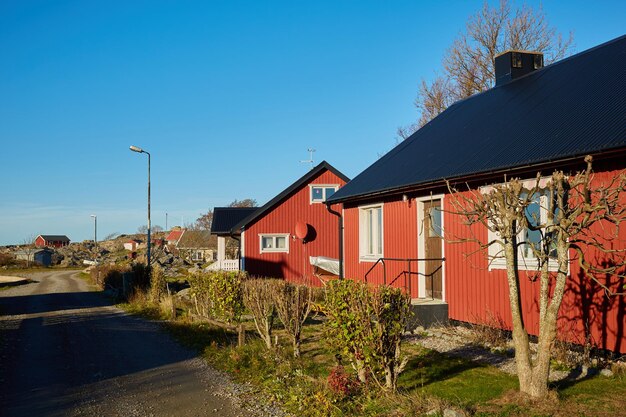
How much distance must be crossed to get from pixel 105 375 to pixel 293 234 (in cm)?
2045

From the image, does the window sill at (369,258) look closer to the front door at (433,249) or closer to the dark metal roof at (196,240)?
the front door at (433,249)

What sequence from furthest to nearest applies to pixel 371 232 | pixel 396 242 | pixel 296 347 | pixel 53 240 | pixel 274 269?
pixel 53 240, pixel 274 269, pixel 371 232, pixel 396 242, pixel 296 347

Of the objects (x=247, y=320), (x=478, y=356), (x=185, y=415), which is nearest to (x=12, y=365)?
(x=185, y=415)

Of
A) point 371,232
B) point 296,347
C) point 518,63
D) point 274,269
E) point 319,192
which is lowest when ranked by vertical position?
point 296,347

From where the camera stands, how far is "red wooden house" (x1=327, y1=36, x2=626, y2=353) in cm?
905

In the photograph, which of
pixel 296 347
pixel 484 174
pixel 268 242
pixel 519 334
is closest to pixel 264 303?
pixel 296 347

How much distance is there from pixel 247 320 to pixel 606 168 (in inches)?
380

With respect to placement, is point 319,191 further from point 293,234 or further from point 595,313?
point 595,313

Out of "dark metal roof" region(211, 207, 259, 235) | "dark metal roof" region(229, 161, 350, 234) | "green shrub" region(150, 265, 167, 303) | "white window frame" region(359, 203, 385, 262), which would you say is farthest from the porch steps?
"dark metal roof" region(211, 207, 259, 235)

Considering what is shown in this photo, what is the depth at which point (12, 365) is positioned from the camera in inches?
414

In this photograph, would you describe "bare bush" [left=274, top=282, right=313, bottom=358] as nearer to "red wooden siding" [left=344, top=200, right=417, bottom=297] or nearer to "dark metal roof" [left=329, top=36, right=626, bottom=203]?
"dark metal roof" [left=329, top=36, right=626, bottom=203]

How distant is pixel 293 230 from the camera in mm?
29828

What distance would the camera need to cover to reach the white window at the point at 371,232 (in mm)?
16172

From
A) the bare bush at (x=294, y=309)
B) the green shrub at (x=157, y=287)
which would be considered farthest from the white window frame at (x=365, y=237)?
the green shrub at (x=157, y=287)
